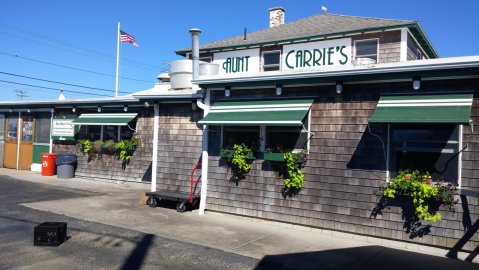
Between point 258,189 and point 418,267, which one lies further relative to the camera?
point 258,189

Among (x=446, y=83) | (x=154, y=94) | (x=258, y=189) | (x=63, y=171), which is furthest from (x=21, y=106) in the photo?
(x=446, y=83)

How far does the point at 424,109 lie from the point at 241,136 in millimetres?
3949

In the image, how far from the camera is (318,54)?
622 inches

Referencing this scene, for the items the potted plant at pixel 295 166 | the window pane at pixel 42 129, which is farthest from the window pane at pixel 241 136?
the window pane at pixel 42 129

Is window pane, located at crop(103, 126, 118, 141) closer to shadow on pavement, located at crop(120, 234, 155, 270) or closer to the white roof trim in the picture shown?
the white roof trim

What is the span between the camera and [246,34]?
18891mm

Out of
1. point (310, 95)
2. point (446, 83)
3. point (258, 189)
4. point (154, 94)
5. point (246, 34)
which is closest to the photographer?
point (446, 83)

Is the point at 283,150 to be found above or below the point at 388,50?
below

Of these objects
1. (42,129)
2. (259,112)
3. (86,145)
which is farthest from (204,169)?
(42,129)

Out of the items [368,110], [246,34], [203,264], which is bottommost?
[203,264]

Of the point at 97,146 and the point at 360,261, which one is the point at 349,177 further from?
the point at 97,146

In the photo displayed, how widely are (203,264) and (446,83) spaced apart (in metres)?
4.84

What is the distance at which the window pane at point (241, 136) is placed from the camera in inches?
358

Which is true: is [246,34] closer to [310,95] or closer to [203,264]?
[310,95]
